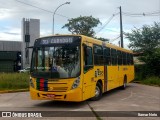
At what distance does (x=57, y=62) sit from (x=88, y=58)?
5.04 ft

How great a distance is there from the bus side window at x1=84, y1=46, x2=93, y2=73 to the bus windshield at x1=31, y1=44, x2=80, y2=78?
459 millimetres

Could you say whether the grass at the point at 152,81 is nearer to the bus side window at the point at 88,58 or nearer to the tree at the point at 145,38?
the tree at the point at 145,38

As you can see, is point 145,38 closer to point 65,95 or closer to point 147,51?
point 147,51

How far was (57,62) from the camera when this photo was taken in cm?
1320

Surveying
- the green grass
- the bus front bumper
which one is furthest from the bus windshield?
the green grass

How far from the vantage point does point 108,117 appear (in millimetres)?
10781

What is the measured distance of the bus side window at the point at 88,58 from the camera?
1361 centimetres

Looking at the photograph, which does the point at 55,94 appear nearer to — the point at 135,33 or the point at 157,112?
the point at 157,112

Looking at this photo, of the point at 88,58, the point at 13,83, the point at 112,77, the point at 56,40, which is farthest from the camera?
the point at 13,83

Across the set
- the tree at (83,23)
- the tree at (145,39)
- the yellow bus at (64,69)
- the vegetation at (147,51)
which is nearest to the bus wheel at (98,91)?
the yellow bus at (64,69)

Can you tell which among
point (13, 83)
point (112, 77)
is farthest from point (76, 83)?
point (13, 83)

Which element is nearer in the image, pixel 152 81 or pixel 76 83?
pixel 76 83

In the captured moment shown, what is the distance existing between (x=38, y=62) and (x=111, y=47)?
603 cm


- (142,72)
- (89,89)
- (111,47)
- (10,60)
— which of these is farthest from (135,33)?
(10,60)
